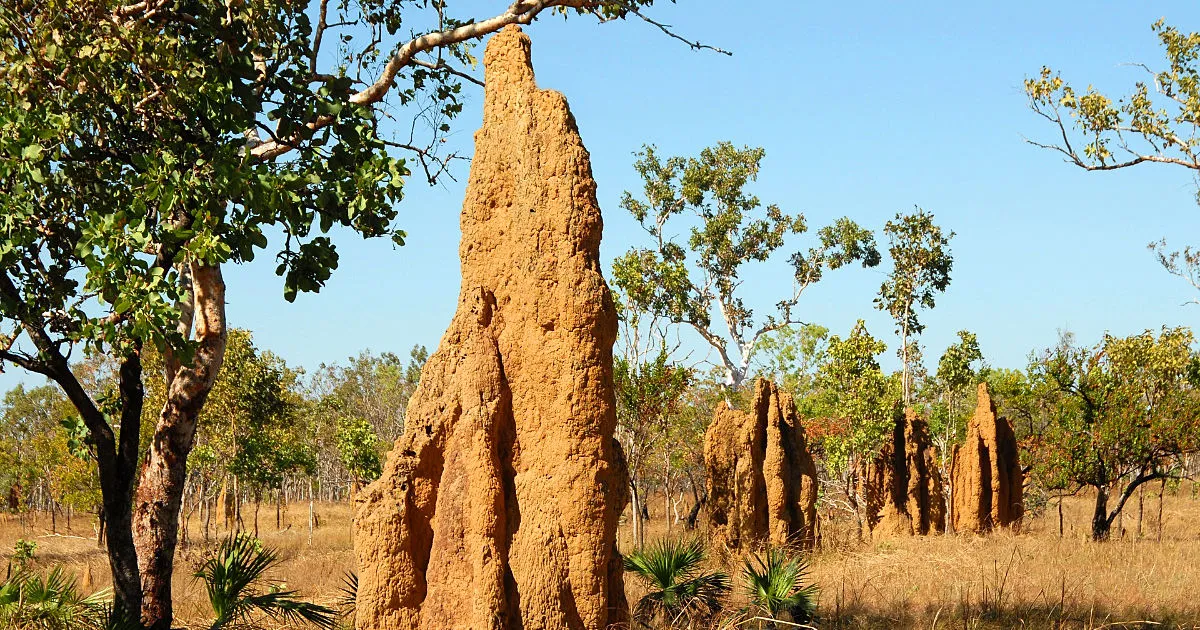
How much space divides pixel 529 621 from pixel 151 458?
14.0 ft

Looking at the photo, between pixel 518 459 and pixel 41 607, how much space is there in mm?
3819

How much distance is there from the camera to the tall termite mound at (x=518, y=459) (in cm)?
644

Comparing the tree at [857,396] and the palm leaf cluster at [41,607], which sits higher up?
the tree at [857,396]

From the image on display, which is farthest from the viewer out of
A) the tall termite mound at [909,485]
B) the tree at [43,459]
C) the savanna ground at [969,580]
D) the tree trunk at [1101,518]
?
the tree at [43,459]

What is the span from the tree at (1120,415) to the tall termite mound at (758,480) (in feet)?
20.4

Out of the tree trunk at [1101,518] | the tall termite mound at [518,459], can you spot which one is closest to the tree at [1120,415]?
the tree trunk at [1101,518]

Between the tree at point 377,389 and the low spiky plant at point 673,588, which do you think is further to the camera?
the tree at point 377,389

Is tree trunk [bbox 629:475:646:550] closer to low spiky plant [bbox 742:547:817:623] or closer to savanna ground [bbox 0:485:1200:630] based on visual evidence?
savanna ground [bbox 0:485:1200:630]

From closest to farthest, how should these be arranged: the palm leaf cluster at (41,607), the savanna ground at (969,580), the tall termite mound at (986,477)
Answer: the palm leaf cluster at (41,607) < the savanna ground at (969,580) < the tall termite mound at (986,477)

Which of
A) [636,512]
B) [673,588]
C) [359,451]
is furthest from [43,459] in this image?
[673,588]

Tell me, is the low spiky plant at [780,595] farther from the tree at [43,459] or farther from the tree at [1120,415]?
Answer: the tree at [1120,415]

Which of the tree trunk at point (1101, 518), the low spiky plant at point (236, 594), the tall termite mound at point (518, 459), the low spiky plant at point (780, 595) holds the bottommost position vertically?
the tree trunk at point (1101, 518)

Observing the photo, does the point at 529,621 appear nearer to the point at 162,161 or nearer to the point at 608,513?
the point at 608,513

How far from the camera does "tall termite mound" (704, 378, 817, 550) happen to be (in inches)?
658
